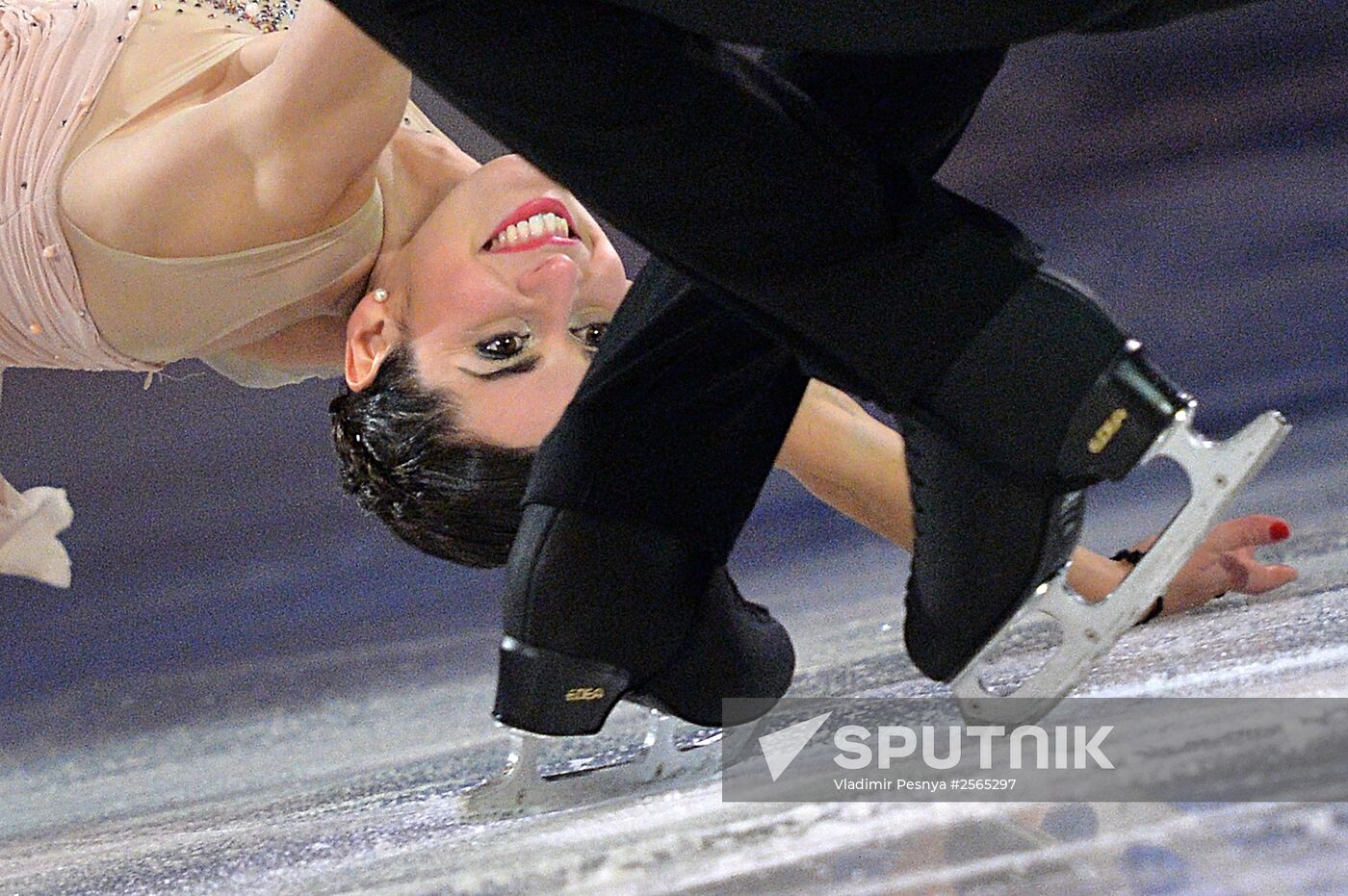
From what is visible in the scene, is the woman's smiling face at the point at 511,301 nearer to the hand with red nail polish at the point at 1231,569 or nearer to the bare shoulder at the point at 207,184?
the bare shoulder at the point at 207,184

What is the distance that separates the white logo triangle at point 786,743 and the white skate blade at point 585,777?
0.07m

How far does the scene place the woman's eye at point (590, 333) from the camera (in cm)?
129

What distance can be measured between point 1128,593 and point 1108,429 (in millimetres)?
129

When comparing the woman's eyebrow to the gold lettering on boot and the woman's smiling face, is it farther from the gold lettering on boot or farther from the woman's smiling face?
the gold lettering on boot

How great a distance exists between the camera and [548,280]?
1.26m

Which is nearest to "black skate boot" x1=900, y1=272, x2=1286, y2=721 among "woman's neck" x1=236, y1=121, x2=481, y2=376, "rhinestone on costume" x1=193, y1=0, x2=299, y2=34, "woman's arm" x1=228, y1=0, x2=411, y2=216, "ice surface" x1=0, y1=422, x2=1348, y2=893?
"ice surface" x1=0, y1=422, x2=1348, y2=893

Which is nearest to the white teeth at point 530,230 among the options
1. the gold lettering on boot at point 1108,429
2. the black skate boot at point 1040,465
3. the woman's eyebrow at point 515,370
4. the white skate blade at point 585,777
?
the woman's eyebrow at point 515,370

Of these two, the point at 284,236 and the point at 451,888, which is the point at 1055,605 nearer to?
the point at 451,888

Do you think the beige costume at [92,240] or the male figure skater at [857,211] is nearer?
the male figure skater at [857,211]

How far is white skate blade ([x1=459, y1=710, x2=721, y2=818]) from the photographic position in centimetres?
111

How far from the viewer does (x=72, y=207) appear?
1321 mm

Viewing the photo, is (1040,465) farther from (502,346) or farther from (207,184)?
(207,184)

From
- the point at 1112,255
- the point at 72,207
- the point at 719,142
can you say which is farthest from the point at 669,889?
the point at 1112,255

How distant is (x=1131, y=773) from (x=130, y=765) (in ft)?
4.98
